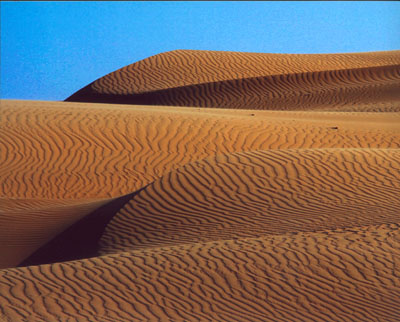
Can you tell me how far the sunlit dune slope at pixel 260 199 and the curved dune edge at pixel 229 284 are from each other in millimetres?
1048

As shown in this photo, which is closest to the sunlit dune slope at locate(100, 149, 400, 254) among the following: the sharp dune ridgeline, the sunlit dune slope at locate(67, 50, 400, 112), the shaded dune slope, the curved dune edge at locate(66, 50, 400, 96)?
the sharp dune ridgeline

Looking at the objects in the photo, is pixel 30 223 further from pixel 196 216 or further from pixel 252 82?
pixel 252 82

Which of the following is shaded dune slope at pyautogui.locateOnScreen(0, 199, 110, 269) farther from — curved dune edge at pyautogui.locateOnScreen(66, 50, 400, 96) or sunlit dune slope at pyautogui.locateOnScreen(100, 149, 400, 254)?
curved dune edge at pyautogui.locateOnScreen(66, 50, 400, 96)

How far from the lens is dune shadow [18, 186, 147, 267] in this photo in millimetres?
10102

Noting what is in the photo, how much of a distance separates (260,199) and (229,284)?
3.49 meters

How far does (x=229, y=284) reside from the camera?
23.2ft

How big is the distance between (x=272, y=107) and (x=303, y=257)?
21023 mm

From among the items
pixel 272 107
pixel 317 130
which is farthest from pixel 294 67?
pixel 317 130

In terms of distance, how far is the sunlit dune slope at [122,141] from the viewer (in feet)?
50.1

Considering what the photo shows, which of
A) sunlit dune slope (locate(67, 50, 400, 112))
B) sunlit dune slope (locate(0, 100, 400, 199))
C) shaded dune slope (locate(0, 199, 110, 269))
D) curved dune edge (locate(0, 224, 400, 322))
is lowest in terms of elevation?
curved dune edge (locate(0, 224, 400, 322))

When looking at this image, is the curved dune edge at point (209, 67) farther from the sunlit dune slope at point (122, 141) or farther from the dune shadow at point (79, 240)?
the dune shadow at point (79, 240)

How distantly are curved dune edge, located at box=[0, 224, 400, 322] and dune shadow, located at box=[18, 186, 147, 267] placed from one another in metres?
2.04

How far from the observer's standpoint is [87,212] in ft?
39.1

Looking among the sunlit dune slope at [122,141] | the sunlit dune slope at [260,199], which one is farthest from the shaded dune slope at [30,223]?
the sunlit dune slope at [122,141]
